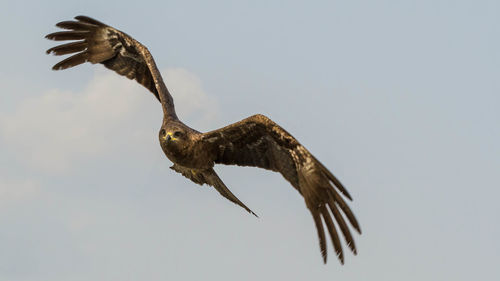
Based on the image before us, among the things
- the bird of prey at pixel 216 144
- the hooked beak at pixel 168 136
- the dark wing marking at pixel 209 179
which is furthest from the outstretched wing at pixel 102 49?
the hooked beak at pixel 168 136

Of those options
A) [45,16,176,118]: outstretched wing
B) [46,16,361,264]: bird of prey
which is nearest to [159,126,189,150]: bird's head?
[46,16,361,264]: bird of prey

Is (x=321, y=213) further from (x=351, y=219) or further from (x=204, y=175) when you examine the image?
(x=204, y=175)

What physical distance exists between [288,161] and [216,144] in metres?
1.45

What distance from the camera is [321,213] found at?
10445 mm

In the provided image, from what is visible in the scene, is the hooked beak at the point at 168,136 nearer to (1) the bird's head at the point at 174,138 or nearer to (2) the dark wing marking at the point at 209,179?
(1) the bird's head at the point at 174,138

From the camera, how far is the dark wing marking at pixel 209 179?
12.1 m

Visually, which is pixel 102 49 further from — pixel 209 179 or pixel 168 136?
pixel 209 179

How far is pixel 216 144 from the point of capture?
1208 cm

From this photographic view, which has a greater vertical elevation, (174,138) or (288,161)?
(174,138)

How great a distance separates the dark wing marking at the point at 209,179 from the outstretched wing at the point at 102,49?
1915mm

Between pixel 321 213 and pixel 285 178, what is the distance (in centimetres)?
104

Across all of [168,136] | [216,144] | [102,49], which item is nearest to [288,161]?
[216,144]

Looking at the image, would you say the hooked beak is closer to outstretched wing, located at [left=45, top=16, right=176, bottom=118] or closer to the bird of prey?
the bird of prey

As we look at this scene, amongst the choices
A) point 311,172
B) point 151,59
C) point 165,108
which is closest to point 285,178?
point 311,172
